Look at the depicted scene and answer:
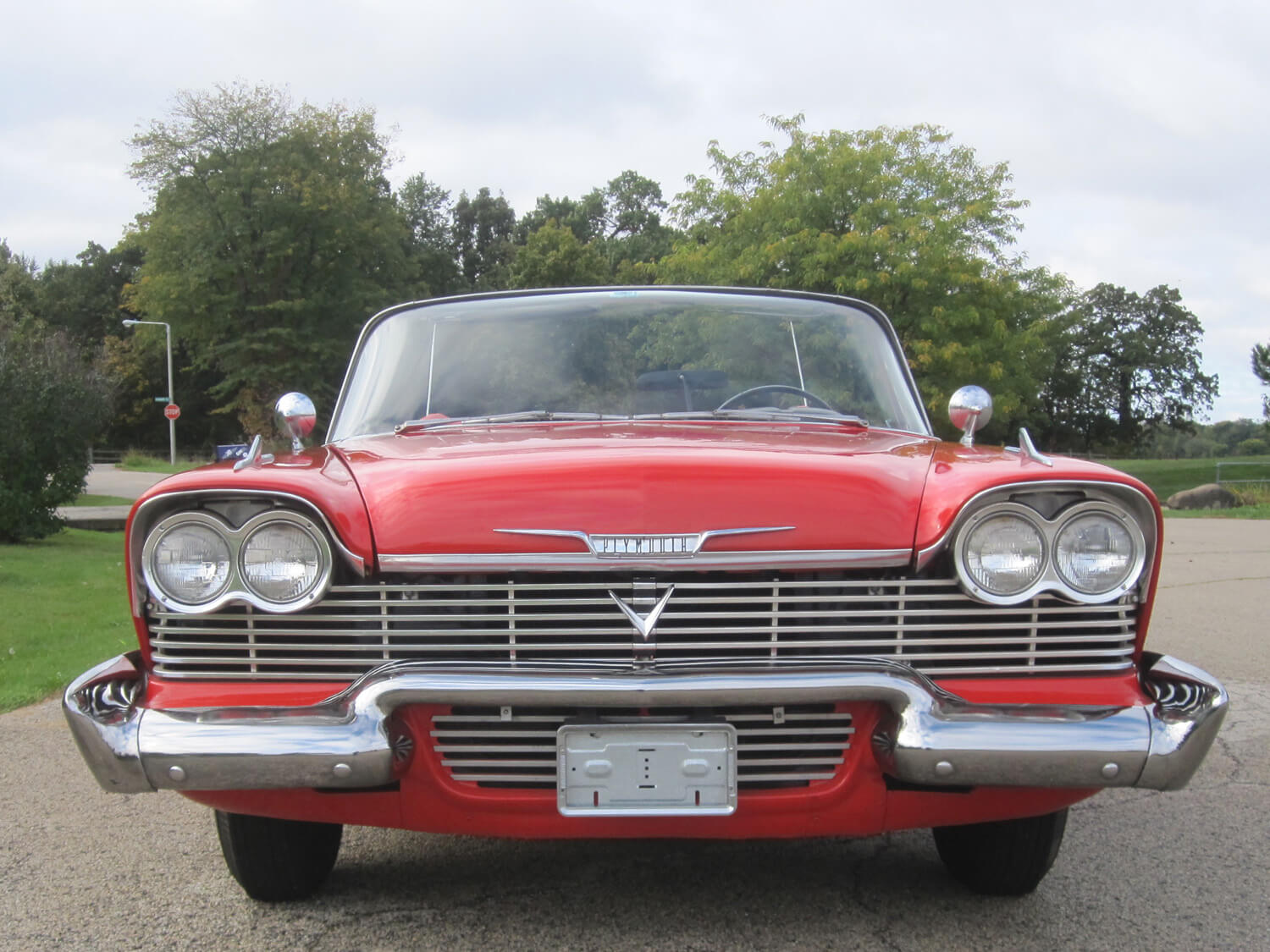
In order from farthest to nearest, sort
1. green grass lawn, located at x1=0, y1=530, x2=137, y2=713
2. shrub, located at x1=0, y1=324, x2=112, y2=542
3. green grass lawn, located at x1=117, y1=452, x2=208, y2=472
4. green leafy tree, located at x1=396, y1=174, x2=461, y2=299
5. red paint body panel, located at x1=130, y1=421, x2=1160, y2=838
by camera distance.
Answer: green leafy tree, located at x1=396, y1=174, x2=461, y2=299
green grass lawn, located at x1=117, y1=452, x2=208, y2=472
shrub, located at x1=0, y1=324, x2=112, y2=542
green grass lawn, located at x1=0, y1=530, x2=137, y2=713
red paint body panel, located at x1=130, y1=421, x2=1160, y2=838

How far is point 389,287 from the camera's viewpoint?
148 ft

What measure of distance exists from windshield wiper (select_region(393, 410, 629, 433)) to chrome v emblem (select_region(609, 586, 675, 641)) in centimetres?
109

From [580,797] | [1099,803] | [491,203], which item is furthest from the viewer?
[491,203]

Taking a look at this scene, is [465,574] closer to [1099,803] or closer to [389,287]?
[1099,803]

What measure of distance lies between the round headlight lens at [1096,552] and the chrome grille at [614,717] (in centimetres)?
53

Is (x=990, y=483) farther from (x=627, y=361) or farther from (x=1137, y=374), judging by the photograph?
(x=1137, y=374)

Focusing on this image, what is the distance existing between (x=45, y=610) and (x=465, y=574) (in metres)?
6.67

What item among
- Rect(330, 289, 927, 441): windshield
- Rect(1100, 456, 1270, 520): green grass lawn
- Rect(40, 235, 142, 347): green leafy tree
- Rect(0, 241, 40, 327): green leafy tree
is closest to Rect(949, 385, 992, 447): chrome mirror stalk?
Rect(330, 289, 927, 441): windshield

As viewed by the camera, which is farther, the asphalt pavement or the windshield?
the windshield

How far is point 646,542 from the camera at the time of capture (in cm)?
232

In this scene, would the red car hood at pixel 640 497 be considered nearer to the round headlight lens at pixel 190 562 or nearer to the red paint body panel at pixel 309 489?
the red paint body panel at pixel 309 489

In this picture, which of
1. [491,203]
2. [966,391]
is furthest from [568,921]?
[491,203]

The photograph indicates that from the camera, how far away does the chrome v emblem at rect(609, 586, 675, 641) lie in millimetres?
2309

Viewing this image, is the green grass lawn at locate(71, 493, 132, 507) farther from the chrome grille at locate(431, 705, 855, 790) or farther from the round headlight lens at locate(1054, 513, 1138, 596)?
the round headlight lens at locate(1054, 513, 1138, 596)
